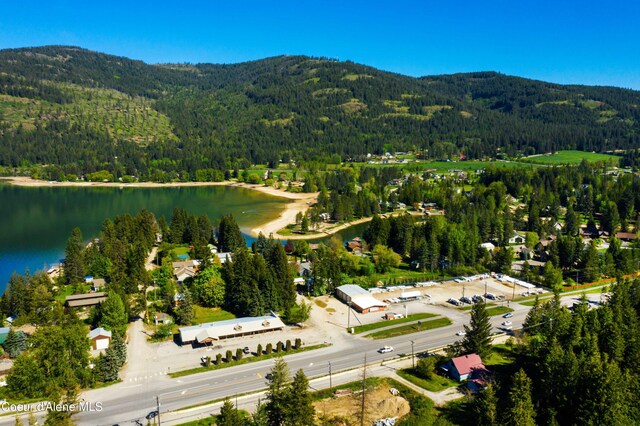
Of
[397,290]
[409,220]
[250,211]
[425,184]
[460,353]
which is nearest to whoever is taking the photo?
[460,353]

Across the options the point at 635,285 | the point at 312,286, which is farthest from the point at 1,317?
the point at 635,285

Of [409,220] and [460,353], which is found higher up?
[409,220]

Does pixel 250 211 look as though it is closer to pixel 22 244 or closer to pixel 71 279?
pixel 22 244

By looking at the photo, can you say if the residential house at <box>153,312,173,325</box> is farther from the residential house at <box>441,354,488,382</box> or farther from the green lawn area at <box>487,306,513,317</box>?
the green lawn area at <box>487,306,513,317</box>

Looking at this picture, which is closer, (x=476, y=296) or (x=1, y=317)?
(x=1, y=317)

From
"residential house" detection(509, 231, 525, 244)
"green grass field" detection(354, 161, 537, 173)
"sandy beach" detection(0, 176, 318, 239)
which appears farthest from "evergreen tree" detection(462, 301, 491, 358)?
"green grass field" detection(354, 161, 537, 173)

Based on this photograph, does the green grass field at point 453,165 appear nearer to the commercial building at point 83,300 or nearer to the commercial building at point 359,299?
the commercial building at point 359,299

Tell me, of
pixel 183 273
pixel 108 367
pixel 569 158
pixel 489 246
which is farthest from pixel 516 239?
pixel 569 158
